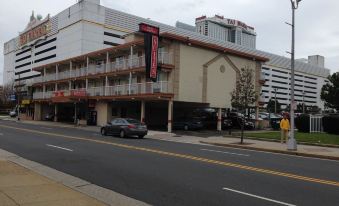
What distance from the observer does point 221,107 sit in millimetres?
43219

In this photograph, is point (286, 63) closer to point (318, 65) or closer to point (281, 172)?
point (318, 65)

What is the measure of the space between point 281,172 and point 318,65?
153002 millimetres

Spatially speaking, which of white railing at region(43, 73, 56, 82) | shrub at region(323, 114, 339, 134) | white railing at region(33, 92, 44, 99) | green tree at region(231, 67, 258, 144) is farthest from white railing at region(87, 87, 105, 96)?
shrub at region(323, 114, 339, 134)

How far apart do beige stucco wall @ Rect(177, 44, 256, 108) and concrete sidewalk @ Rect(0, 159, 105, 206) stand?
28560 mm

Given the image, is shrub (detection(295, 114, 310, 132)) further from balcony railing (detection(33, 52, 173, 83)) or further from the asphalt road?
the asphalt road

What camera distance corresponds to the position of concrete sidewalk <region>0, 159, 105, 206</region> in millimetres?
7680

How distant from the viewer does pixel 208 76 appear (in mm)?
42031

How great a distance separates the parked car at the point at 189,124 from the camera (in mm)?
39781

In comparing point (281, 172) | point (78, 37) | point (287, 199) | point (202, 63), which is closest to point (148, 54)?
point (202, 63)

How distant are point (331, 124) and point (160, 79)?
15.2 meters

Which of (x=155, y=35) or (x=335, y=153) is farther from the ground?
(x=155, y=35)

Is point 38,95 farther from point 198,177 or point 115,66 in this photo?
point 198,177

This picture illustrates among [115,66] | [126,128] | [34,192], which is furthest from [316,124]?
[34,192]

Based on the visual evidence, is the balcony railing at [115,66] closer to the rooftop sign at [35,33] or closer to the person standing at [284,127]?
the person standing at [284,127]
